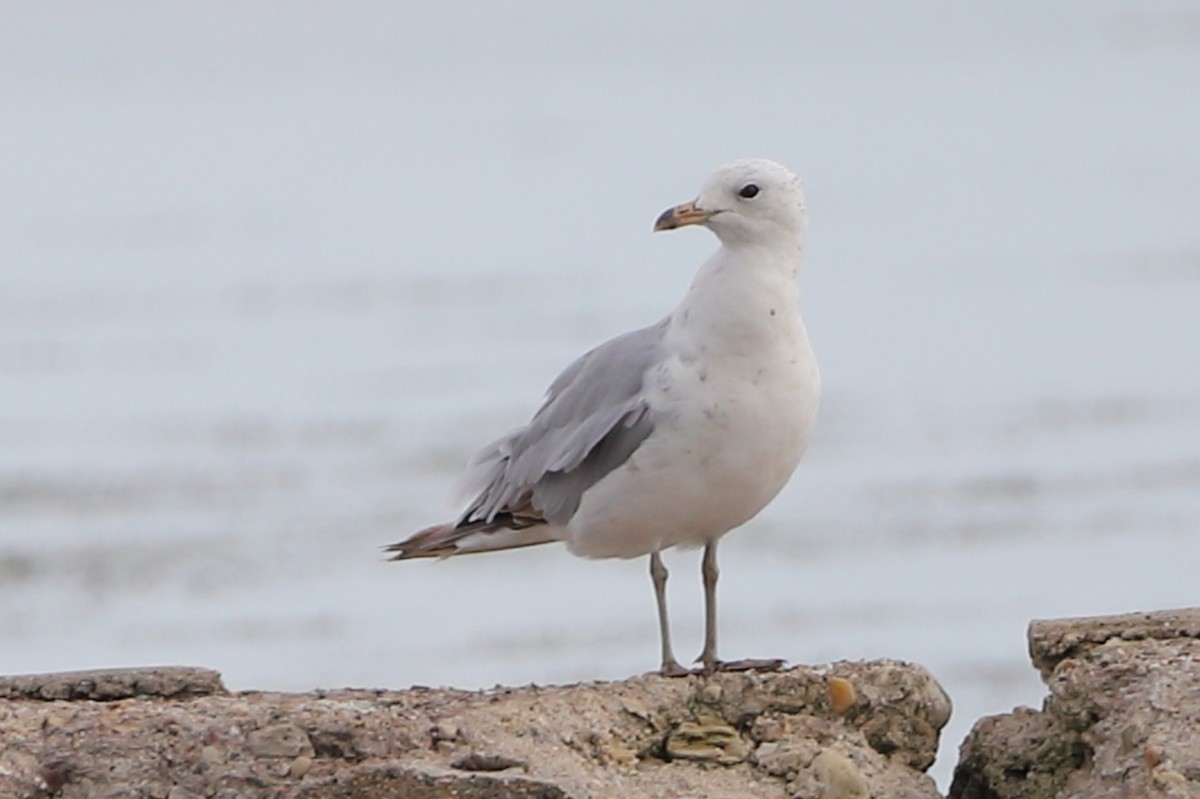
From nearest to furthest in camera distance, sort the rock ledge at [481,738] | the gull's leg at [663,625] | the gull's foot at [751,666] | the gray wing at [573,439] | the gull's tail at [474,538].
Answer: the rock ledge at [481,738], the gull's foot at [751,666], the gull's leg at [663,625], the gray wing at [573,439], the gull's tail at [474,538]

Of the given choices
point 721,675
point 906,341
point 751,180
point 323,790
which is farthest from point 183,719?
point 906,341

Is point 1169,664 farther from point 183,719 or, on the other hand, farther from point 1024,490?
point 1024,490

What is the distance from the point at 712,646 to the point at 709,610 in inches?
5.6

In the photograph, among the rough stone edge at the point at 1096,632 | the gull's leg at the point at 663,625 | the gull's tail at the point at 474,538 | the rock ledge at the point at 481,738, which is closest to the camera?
the rock ledge at the point at 481,738

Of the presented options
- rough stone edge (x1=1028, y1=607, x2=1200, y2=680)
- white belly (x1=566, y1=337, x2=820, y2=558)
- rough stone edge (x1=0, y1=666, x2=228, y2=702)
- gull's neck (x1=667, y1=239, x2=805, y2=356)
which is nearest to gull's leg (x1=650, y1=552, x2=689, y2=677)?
white belly (x1=566, y1=337, x2=820, y2=558)

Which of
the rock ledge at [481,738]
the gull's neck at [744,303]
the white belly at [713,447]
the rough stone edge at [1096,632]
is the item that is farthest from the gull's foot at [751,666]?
the gull's neck at [744,303]

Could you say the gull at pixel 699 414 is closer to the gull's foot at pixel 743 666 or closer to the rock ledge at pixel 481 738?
the gull's foot at pixel 743 666

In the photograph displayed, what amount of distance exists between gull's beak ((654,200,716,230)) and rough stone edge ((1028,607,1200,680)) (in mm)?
1040

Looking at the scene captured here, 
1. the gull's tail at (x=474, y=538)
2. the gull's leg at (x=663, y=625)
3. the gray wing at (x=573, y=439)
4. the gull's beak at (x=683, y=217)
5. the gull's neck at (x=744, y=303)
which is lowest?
the gull's leg at (x=663, y=625)

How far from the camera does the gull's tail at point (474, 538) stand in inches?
249

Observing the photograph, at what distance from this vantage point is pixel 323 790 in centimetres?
497

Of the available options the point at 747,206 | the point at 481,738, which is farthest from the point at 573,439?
the point at 481,738

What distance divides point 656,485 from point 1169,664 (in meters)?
1.09

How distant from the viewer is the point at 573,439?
6.07 meters
